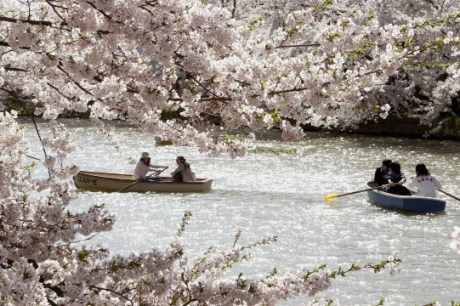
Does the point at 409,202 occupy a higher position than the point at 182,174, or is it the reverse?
the point at 182,174

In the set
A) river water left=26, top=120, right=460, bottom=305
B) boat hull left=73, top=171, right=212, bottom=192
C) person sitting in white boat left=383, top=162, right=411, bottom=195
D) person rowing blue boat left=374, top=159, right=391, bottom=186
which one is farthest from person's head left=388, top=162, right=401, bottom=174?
boat hull left=73, top=171, right=212, bottom=192

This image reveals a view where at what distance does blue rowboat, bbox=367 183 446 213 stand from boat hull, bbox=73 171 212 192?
4723 mm

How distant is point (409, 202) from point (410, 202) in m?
0.02

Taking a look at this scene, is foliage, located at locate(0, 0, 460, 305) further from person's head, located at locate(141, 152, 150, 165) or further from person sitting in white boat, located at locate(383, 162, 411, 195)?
person's head, located at locate(141, 152, 150, 165)

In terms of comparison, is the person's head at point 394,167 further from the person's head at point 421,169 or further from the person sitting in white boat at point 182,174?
the person sitting in white boat at point 182,174

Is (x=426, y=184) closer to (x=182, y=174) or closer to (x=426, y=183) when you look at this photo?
(x=426, y=183)

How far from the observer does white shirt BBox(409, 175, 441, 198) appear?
18.6 meters

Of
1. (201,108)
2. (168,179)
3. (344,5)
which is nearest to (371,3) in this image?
(344,5)

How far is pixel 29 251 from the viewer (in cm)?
410

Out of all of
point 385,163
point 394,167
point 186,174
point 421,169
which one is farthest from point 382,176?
point 186,174

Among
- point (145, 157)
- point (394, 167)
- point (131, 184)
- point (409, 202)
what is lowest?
point (409, 202)

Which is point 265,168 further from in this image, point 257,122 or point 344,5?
point 257,122

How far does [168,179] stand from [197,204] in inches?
79.2

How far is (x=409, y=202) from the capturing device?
61.4ft
